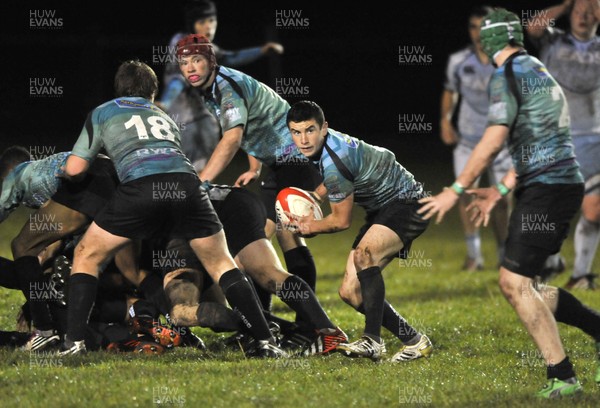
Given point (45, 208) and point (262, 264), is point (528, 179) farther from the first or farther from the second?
point (45, 208)

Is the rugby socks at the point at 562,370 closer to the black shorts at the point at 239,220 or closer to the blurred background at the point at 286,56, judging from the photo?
the black shorts at the point at 239,220

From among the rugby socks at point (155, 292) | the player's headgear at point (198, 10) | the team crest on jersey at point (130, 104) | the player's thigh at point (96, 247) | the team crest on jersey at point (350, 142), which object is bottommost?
the rugby socks at point (155, 292)

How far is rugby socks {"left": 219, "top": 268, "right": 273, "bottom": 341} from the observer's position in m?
7.64

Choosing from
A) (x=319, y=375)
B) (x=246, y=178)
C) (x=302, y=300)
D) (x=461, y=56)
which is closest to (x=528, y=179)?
(x=319, y=375)

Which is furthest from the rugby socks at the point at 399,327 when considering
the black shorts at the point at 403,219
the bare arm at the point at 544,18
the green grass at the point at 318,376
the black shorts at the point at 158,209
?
the bare arm at the point at 544,18

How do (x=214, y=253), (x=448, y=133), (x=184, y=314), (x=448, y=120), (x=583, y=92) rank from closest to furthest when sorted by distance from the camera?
(x=214, y=253), (x=184, y=314), (x=583, y=92), (x=448, y=133), (x=448, y=120)

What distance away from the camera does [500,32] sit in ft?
22.8

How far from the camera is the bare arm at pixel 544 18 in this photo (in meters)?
10.7

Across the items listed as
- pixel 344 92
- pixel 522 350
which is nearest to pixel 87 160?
pixel 522 350

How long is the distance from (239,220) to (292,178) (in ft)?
2.49

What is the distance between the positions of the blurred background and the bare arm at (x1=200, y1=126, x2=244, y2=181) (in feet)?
43.7

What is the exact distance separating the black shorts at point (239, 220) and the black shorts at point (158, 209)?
2.30 ft

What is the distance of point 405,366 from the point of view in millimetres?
7609

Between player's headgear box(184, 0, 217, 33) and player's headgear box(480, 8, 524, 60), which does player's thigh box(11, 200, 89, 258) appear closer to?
player's headgear box(480, 8, 524, 60)
